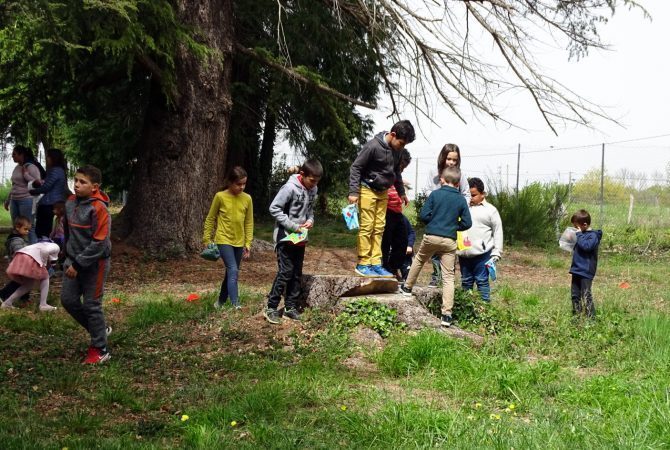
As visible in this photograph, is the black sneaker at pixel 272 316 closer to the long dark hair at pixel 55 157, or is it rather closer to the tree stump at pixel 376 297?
the tree stump at pixel 376 297

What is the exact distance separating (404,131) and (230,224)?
212 cm

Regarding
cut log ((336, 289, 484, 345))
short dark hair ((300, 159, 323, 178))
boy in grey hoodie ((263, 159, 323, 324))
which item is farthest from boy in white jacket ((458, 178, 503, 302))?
short dark hair ((300, 159, 323, 178))

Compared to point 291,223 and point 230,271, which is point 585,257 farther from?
point 230,271

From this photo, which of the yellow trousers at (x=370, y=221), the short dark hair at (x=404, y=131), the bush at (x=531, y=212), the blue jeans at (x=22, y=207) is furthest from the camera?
the bush at (x=531, y=212)

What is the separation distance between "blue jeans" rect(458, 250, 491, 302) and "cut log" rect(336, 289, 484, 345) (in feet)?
4.52

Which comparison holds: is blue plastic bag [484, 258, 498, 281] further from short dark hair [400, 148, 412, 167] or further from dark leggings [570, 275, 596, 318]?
short dark hair [400, 148, 412, 167]

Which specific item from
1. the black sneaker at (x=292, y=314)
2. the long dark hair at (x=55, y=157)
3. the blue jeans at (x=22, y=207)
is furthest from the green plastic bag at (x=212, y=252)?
the blue jeans at (x=22, y=207)

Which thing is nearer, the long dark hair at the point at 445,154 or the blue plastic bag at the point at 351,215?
the blue plastic bag at the point at 351,215

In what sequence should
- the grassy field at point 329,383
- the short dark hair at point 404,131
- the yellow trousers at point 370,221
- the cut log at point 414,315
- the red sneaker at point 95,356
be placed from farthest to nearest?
the yellow trousers at point 370,221 → the short dark hair at point 404,131 → the cut log at point 414,315 → the red sneaker at point 95,356 → the grassy field at point 329,383

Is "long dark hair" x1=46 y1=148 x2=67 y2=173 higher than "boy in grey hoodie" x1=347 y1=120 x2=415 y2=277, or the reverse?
"long dark hair" x1=46 y1=148 x2=67 y2=173

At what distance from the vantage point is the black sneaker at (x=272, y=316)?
22.8ft

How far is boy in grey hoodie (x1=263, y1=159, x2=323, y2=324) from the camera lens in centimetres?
686

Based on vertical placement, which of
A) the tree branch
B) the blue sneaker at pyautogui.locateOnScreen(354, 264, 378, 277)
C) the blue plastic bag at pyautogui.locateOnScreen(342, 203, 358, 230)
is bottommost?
the blue sneaker at pyautogui.locateOnScreen(354, 264, 378, 277)

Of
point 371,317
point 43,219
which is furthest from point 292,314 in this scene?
point 43,219
